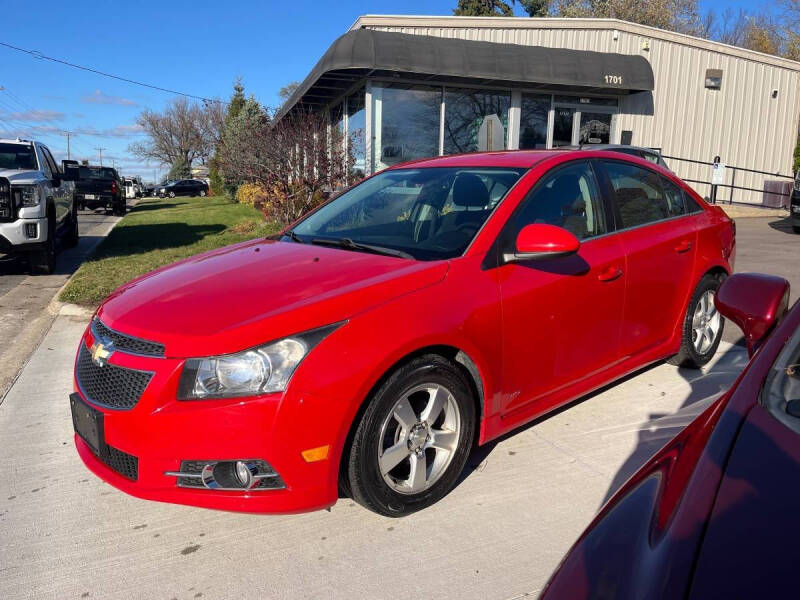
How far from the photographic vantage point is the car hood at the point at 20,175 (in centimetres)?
879

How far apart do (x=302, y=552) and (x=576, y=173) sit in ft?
8.43

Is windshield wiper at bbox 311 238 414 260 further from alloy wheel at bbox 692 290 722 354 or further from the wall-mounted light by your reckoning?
the wall-mounted light

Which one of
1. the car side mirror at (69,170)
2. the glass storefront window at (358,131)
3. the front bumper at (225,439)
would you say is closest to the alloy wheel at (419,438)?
the front bumper at (225,439)

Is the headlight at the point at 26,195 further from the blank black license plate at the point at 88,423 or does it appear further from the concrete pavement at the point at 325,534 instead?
the blank black license plate at the point at 88,423

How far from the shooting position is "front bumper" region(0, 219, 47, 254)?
881 cm

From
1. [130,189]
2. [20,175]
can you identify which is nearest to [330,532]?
[20,175]

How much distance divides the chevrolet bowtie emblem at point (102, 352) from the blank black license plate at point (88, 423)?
19cm

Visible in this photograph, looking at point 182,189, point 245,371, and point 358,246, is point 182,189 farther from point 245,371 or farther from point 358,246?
point 245,371

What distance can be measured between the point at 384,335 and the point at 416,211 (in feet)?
4.39

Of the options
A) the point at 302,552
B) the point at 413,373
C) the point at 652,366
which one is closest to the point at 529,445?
the point at 413,373

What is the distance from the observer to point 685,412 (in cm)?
400

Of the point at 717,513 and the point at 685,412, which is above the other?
the point at 717,513

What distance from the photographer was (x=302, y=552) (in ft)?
8.86

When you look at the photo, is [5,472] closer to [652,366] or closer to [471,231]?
[471,231]
